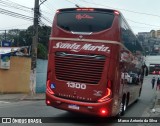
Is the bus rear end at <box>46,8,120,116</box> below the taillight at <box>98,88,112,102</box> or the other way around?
the other way around

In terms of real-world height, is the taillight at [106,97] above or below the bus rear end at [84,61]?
below

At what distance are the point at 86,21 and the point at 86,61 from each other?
1394 millimetres

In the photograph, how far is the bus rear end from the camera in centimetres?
1291

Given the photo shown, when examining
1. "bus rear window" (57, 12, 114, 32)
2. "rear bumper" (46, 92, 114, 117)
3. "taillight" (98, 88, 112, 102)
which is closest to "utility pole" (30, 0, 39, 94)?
"bus rear window" (57, 12, 114, 32)

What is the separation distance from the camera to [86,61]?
13141mm

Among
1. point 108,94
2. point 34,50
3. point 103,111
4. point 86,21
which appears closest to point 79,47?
point 86,21

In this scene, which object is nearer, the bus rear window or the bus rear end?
the bus rear end

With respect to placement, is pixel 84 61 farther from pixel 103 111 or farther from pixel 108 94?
pixel 103 111

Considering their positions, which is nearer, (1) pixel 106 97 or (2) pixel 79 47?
(1) pixel 106 97

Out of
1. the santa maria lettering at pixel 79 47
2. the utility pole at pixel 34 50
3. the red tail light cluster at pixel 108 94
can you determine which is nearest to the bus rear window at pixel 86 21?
the santa maria lettering at pixel 79 47

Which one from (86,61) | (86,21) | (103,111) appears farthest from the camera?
(86,21)

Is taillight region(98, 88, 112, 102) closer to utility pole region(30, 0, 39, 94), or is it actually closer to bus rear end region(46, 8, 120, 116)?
bus rear end region(46, 8, 120, 116)

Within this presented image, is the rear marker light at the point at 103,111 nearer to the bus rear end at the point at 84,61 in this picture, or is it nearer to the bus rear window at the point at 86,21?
the bus rear end at the point at 84,61

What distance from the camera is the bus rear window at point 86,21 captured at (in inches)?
520
